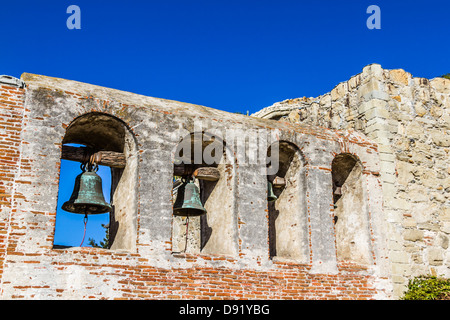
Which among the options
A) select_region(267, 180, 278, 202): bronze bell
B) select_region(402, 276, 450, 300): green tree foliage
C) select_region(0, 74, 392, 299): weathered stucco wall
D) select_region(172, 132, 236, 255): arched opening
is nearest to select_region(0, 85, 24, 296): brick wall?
select_region(0, 74, 392, 299): weathered stucco wall

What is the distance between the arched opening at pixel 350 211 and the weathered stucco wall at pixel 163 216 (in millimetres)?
134

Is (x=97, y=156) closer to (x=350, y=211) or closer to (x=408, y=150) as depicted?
(x=350, y=211)

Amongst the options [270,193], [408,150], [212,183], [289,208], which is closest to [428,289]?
[408,150]

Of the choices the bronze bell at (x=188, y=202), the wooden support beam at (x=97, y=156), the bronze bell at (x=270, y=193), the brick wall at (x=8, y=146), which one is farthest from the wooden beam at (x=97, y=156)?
the bronze bell at (x=270, y=193)

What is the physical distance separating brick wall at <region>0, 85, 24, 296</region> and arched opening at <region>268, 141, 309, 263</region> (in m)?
4.00

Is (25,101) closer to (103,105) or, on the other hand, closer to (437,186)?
(103,105)

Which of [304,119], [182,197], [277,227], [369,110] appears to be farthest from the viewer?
[304,119]

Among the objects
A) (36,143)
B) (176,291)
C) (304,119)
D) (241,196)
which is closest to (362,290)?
(241,196)

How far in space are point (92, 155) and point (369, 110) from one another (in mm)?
5099

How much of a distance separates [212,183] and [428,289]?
3.99 meters

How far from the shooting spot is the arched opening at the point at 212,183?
8609 millimetres

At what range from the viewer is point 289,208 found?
31.2ft

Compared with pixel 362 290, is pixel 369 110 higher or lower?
higher

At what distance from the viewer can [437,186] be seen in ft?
33.8
